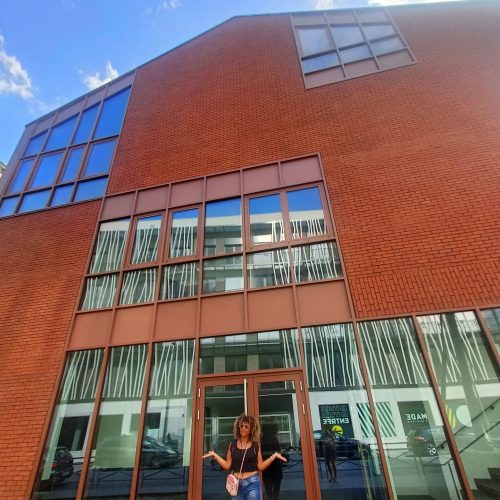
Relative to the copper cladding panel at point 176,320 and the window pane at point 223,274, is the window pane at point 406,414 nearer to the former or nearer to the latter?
the window pane at point 223,274

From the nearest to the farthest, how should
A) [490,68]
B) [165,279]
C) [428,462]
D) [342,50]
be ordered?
1. [428,462]
2. [165,279]
3. [490,68]
4. [342,50]

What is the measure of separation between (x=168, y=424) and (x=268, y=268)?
3.65m


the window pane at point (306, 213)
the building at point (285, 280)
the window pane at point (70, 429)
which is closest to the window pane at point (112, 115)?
the building at point (285, 280)

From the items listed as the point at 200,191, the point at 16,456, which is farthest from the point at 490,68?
the point at 16,456

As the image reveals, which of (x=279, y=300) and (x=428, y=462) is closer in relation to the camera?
(x=428, y=462)

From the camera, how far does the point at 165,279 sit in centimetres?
787

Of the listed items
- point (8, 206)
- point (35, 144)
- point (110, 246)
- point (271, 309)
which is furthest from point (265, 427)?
point (35, 144)

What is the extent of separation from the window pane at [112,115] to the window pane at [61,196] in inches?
90.6

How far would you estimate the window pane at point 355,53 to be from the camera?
33.0 ft

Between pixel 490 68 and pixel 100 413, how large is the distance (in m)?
12.5

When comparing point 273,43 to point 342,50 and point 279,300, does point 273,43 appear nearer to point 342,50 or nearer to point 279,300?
point 342,50

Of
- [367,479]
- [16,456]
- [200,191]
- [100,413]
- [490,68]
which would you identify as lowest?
[367,479]

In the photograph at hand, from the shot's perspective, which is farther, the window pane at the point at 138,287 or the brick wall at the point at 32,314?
the window pane at the point at 138,287

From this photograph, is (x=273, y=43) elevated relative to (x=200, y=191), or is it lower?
elevated
